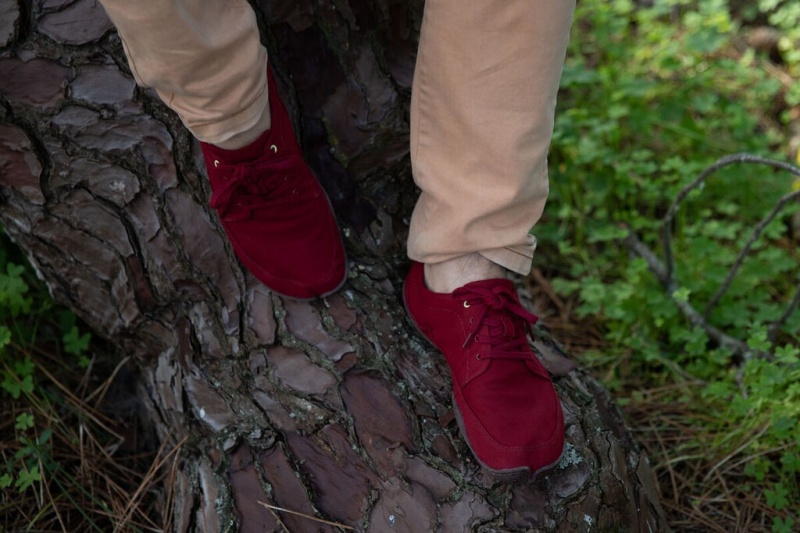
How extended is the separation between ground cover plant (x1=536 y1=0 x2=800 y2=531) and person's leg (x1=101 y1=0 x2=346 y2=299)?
926mm

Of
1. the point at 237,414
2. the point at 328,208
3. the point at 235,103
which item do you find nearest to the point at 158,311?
the point at 237,414

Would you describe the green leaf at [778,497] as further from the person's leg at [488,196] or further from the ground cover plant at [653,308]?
the person's leg at [488,196]

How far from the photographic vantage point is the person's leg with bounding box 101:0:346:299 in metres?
1.05

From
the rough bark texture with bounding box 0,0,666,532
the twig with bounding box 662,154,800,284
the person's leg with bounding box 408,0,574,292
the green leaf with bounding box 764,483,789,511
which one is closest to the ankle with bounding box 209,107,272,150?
the rough bark texture with bounding box 0,0,666,532

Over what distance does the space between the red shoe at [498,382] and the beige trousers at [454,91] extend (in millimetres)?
95

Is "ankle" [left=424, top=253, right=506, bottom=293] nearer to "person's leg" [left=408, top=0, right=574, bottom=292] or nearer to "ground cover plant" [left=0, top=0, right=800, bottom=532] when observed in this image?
"person's leg" [left=408, top=0, right=574, bottom=292]

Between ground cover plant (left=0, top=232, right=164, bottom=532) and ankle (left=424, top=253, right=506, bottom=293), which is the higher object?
ankle (left=424, top=253, right=506, bottom=293)

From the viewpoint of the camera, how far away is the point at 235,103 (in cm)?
115

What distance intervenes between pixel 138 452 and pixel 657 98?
2.22 meters

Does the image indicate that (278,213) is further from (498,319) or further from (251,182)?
(498,319)

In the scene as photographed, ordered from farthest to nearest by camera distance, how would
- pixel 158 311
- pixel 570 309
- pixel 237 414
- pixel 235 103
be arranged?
pixel 570 309 < pixel 158 311 < pixel 237 414 < pixel 235 103

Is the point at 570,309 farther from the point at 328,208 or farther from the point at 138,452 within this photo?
the point at 138,452

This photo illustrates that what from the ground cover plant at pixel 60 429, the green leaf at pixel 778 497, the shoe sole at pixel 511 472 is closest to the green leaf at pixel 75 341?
the ground cover plant at pixel 60 429

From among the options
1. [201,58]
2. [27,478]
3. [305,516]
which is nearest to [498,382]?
[305,516]
